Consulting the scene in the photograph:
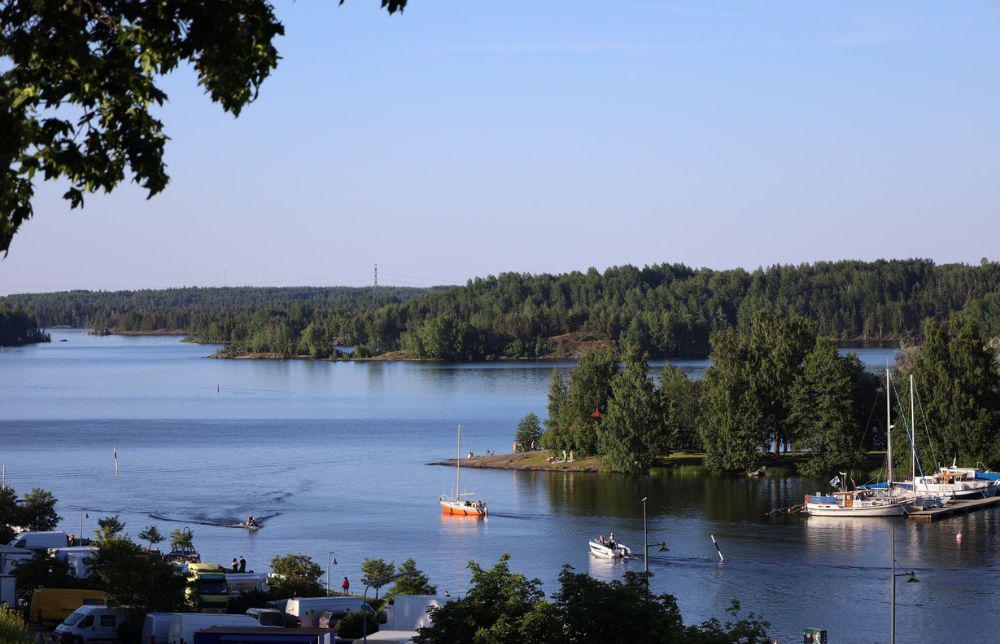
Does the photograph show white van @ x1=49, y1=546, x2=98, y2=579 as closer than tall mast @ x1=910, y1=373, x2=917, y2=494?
Yes

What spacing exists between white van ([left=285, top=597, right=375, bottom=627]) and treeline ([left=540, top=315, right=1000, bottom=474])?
37904mm

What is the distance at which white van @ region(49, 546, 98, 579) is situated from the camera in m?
30.4

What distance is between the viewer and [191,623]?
22828 mm

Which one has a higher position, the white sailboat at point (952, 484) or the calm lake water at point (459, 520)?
the white sailboat at point (952, 484)

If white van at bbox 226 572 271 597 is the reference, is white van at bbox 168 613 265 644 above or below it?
above

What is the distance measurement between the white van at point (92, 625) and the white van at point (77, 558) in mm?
5427

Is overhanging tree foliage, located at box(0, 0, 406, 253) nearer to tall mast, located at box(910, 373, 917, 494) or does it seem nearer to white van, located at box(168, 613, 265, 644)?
white van, located at box(168, 613, 265, 644)

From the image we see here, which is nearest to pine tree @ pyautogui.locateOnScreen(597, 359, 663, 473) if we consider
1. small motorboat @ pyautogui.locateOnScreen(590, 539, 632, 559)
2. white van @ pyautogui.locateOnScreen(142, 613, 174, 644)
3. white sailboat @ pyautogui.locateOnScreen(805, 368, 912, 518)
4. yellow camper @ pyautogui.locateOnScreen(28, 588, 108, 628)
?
white sailboat @ pyautogui.locateOnScreen(805, 368, 912, 518)

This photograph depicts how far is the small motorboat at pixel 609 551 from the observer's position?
141 feet

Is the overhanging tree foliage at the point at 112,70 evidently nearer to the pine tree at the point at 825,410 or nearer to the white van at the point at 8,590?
the white van at the point at 8,590

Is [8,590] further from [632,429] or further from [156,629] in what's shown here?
[632,429]

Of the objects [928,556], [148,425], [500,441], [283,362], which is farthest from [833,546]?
[283,362]

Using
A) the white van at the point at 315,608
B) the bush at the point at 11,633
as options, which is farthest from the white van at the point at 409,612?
the bush at the point at 11,633

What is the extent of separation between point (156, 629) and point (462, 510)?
3057 cm
